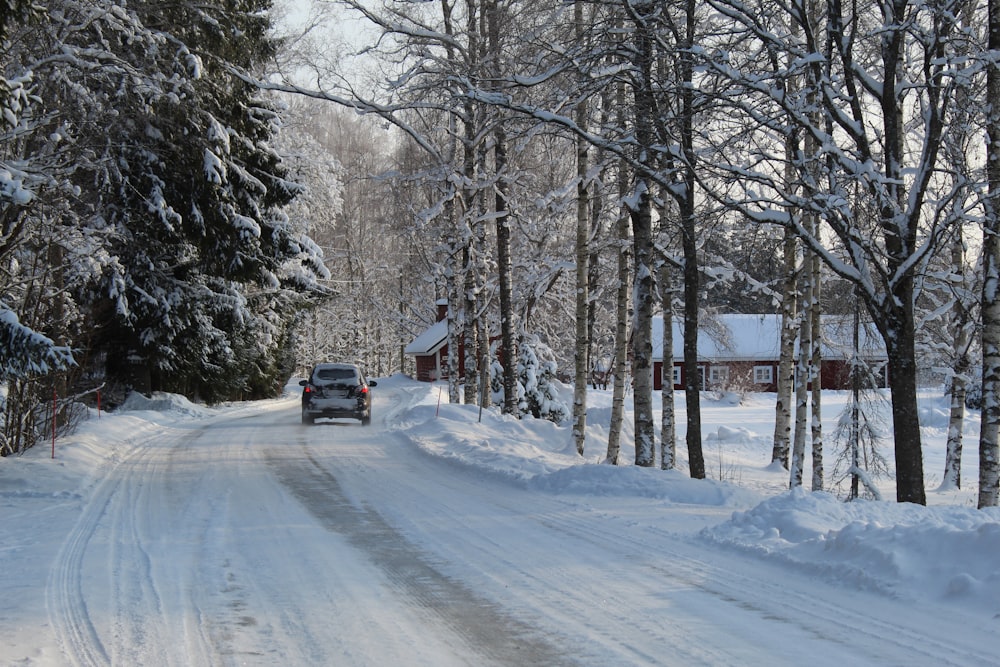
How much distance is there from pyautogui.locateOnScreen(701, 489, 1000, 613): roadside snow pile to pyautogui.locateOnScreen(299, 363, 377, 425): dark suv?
55.5 ft

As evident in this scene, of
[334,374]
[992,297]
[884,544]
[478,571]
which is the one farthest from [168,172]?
[884,544]

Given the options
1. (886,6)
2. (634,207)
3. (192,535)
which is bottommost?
(192,535)

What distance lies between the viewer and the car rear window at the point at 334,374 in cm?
2450

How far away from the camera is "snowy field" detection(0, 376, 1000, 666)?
517 centimetres

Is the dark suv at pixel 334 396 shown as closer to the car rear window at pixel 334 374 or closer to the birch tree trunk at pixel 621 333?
the car rear window at pixel 334 374

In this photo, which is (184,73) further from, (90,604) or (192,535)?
(90,604)

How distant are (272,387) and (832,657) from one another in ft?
128

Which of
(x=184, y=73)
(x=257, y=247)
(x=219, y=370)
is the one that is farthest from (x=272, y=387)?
(x=184, y=73)

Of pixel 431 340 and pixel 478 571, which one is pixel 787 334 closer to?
pixel 478 571

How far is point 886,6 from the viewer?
10562mm

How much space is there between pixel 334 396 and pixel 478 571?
699 inches

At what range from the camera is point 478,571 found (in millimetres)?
7078

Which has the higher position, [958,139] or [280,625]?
[958,139]

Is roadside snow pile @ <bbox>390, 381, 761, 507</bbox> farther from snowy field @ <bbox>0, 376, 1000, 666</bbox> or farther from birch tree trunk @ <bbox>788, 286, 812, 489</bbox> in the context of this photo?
birch tree trunk @ <bbox>788, 286, 812, 489</bbox>
